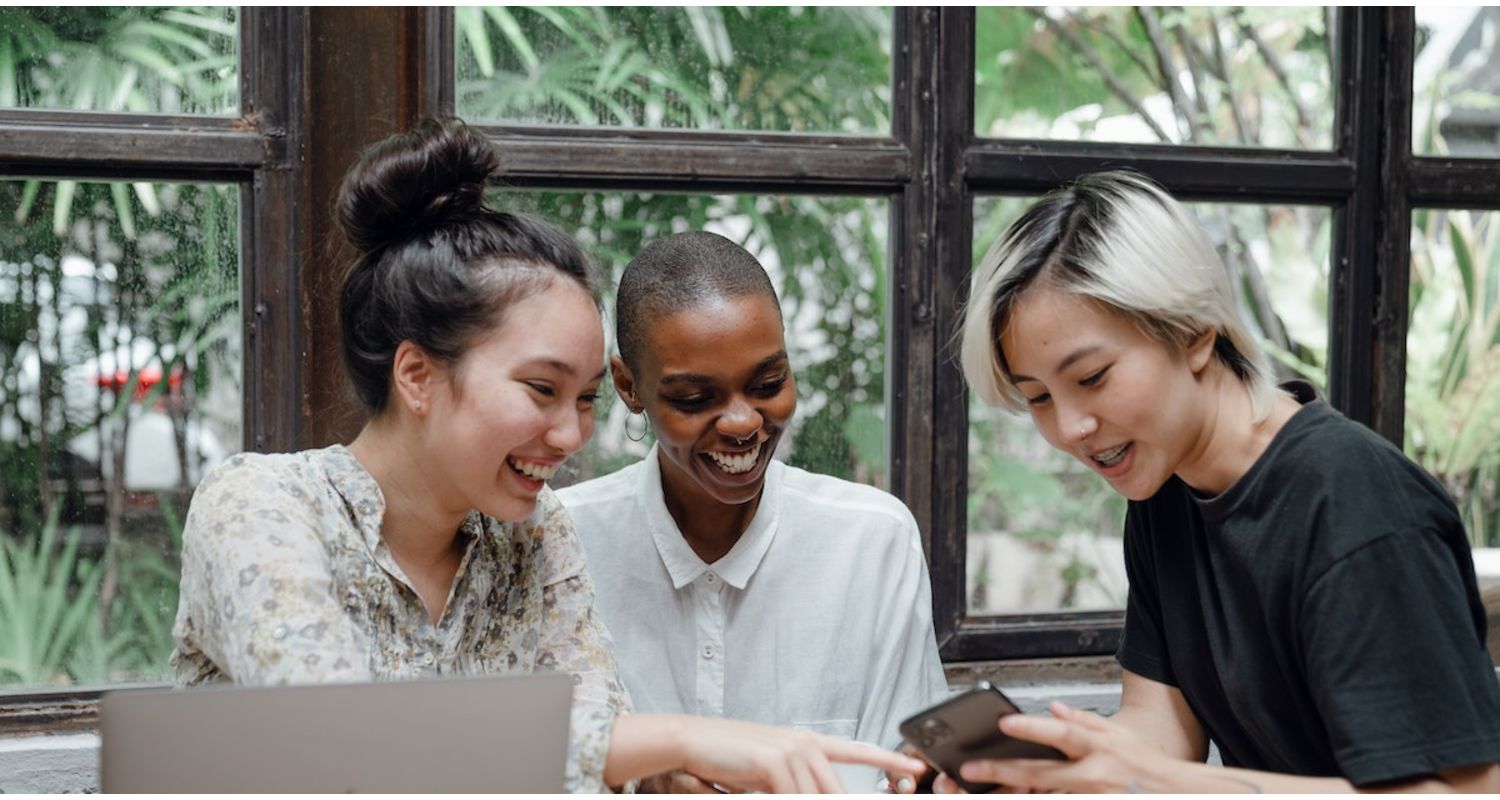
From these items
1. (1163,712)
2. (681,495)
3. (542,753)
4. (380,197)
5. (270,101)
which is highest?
(270,101)

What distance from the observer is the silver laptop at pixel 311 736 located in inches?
37.6

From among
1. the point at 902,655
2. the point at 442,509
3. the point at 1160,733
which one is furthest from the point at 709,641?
the point at 1160,733

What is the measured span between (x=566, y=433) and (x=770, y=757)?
1.29ft

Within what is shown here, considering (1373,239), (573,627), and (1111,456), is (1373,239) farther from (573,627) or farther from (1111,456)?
(573,627)

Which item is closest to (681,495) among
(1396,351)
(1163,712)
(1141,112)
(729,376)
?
(729,376)

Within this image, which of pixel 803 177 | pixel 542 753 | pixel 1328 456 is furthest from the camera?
pixel 803 177

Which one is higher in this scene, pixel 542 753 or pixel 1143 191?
pixel 1143 191

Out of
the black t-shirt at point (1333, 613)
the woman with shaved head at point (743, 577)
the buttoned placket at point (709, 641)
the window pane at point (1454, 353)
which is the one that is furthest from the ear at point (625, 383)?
the window pane at point (1454, 353)

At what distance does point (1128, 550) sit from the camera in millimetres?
1632

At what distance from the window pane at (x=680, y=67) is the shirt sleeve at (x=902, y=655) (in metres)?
0.78

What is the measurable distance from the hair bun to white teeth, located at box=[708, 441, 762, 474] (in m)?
0.42

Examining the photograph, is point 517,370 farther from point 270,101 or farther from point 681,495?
point 270,101

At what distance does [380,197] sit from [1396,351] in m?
1.83

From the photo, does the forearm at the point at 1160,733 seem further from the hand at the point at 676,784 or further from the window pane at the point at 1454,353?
the window pane at the point at 1454,353
